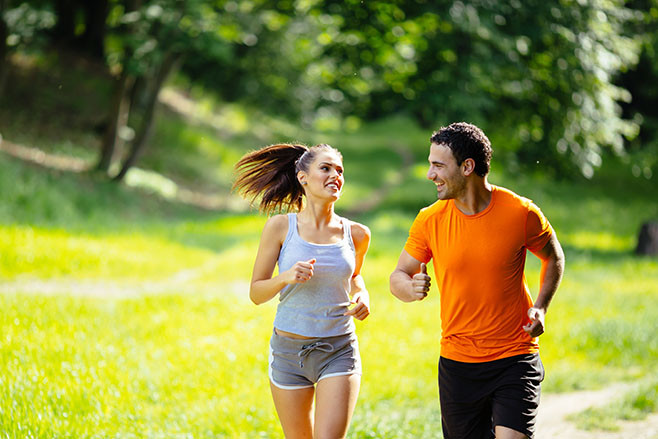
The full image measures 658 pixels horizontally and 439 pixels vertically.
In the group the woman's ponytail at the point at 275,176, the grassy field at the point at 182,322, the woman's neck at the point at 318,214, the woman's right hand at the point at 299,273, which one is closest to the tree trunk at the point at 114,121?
the grassy field at the point at 182,322

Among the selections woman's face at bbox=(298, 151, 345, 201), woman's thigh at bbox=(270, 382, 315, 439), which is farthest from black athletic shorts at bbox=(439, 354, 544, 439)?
woman's face at bbox=(298, 151, 345, 201)

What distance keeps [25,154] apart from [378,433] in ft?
53.9

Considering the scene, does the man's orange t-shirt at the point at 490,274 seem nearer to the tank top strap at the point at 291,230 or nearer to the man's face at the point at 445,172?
the man's face at the point at 445,172

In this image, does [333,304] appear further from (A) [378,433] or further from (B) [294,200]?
(A) [378,433]

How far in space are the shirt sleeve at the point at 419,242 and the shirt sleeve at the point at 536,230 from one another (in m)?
0.58

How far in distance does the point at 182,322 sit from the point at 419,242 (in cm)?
620

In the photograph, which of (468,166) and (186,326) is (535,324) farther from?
(186,326)

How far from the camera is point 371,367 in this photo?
9102 mm

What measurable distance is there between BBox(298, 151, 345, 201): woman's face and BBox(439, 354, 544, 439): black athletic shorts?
1198mm

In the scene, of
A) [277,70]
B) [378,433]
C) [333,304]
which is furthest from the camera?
[277,70]

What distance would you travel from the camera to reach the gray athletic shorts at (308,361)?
441cm

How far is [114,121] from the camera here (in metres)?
21.0

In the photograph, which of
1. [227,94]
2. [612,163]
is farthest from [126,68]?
[612,163]

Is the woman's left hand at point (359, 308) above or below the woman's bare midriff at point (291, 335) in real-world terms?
above
